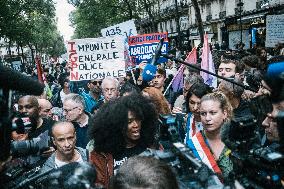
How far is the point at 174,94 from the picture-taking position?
704 cm

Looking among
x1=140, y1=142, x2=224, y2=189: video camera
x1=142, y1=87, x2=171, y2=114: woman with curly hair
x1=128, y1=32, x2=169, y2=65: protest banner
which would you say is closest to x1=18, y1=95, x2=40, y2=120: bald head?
x1=142, y1=87, x2=171, y2=114: woman with curly hair

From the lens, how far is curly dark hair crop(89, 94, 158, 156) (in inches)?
127

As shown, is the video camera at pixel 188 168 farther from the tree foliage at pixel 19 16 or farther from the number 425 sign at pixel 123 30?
the tree foliage at pixel 19 16

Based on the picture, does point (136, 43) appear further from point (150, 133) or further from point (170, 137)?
point (170, 137)

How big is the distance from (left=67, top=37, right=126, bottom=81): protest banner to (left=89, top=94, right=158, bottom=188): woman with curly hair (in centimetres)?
315

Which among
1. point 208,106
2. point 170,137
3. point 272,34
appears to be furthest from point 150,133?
point 272,34

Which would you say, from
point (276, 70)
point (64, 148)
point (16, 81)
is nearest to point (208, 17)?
point (64, 148)

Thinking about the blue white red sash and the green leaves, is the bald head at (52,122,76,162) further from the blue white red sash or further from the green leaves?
the green leaves

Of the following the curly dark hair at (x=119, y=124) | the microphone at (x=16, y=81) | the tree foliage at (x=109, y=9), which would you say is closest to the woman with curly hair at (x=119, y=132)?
the curly dark hair at (x=119, y=124)

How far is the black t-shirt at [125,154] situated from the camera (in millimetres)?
3120

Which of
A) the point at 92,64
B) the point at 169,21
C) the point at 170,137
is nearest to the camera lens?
the point at 170,137

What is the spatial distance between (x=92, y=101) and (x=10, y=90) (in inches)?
230

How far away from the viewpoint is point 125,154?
321cm

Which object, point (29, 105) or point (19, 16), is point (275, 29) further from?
point (19, 16)
